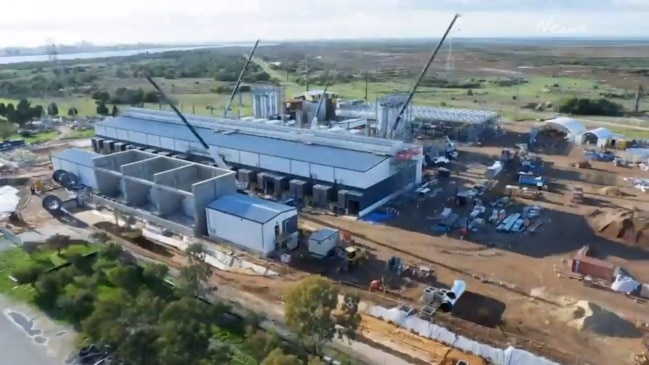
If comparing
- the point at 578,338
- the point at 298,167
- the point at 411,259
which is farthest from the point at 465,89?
the point at 578,338

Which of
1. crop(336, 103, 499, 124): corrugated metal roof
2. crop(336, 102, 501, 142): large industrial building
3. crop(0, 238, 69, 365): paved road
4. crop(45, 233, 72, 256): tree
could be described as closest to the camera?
crop(0, 238, 69, 365): paved road

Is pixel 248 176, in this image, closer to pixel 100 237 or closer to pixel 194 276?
pixel 100 237

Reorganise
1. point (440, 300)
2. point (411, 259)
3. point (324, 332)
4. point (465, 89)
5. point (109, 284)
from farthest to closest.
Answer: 1. point (465, 89)
2. point (411, 259)
3. point (109, 284)
4. point (440, 300)
5. point (324, 332)

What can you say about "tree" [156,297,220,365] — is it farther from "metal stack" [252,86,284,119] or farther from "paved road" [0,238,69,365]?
"metal stack" [252,86,284,119]

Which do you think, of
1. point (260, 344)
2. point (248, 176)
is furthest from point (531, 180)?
point (260, 344)

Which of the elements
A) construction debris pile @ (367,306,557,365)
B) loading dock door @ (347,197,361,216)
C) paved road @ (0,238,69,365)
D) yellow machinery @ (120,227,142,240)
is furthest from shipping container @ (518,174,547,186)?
paved road @ (0,238,69,365)

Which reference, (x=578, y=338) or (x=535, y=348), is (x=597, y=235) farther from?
(x=535, y=348)
